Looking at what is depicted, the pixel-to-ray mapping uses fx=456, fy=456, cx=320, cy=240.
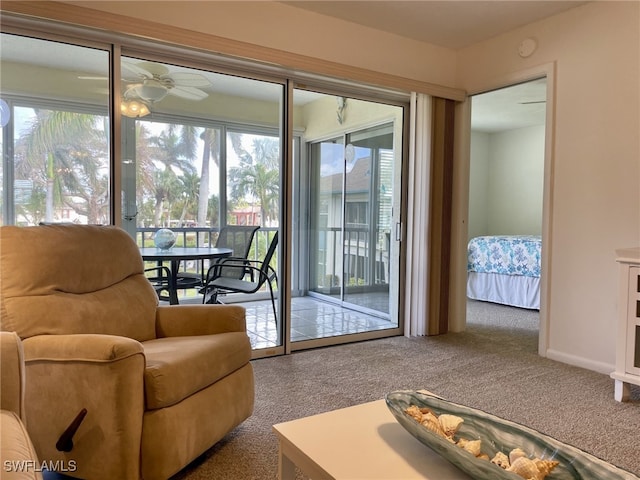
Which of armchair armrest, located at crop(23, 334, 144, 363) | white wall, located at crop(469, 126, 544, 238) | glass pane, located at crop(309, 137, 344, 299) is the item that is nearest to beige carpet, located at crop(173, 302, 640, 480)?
armchair armrest, located at crop(23, 334, 144, 363)

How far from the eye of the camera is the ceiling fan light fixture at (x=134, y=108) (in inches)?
115

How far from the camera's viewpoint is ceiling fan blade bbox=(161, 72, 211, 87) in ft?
10.3

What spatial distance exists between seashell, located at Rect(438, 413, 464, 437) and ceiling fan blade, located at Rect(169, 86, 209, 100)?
2.94 meters

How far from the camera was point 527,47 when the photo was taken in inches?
134

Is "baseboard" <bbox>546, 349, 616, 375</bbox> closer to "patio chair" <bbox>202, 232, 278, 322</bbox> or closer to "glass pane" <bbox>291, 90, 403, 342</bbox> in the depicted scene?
"glass pane" <bbox>291, 90, 403, 342</bbox>

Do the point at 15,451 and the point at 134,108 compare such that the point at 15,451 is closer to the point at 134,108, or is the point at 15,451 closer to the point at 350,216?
the point at 134,108

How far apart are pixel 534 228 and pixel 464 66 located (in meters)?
3.75

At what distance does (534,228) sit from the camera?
6844 millimetres

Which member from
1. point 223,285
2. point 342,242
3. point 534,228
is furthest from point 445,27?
point 534,228

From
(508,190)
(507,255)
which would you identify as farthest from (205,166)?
(508,190)

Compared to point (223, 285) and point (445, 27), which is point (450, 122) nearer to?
point (445, 27)

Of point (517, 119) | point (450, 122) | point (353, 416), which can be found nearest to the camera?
point (353, 416)

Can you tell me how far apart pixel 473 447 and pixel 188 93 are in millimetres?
3129

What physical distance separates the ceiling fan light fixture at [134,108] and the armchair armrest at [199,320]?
1.40 m
